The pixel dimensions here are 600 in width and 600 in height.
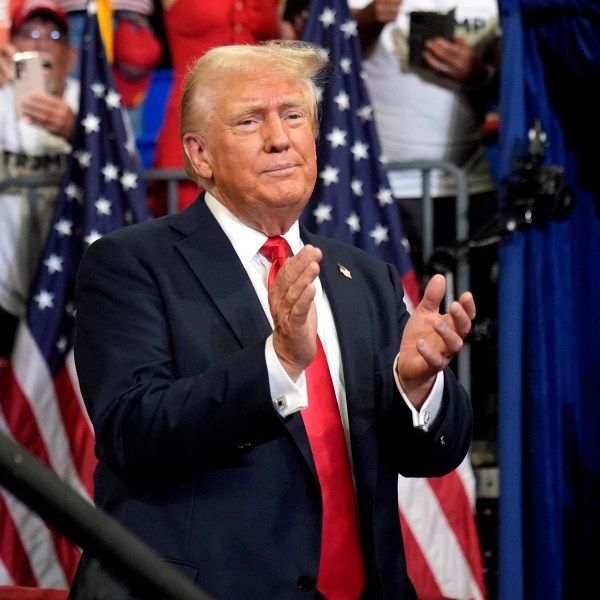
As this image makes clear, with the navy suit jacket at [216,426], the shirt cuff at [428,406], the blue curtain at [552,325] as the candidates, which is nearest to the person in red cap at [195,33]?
the blue curtain at [552,325]

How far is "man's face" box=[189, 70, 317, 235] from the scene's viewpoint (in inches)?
82.3

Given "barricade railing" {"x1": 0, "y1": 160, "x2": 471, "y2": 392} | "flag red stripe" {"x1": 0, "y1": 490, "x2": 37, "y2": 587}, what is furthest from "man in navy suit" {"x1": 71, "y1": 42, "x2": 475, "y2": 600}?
"flag red stripe" {"x1": 0, "y1": 490, "x2": 37, "y2": 587}

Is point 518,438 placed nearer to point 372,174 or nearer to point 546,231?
point 546,231

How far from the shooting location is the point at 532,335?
12.5 feet

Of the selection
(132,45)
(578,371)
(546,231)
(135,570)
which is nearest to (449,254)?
(546,231)

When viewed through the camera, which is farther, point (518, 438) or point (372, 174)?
point (372, 174)

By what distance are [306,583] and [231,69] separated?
0.88m

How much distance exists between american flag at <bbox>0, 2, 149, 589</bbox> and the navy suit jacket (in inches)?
78.3

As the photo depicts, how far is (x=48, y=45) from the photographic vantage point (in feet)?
14.4

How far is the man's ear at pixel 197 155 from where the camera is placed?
218 cm

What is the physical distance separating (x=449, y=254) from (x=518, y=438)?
2.08 ft

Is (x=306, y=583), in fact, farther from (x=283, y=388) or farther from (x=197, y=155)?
(x=197, y=155)

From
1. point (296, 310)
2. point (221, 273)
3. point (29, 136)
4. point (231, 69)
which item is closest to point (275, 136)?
point (231, 69)

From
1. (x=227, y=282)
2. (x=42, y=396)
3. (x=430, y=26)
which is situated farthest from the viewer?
(x=430, y=26)
